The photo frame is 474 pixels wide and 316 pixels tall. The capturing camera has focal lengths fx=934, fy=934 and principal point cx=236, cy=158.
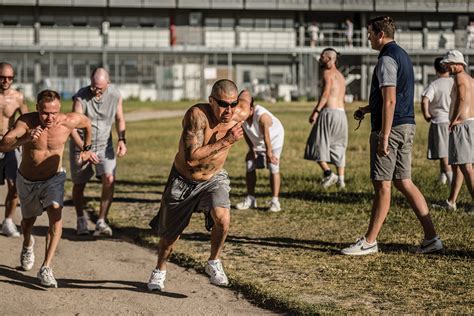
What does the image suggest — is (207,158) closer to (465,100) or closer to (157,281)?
(157,281)

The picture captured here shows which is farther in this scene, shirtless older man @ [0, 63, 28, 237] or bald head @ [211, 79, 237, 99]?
shirtless older man @ [0, 63, 28, 237]

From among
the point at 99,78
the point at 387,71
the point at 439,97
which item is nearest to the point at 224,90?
the point at 387,71

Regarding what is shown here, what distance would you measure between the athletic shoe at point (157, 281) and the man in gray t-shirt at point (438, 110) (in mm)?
6638

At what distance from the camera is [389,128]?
28.0ft

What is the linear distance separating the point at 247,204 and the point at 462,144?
117 inches

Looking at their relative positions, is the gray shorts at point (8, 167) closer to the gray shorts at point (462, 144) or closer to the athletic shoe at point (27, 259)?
the athletic shoe at point (27, 259)

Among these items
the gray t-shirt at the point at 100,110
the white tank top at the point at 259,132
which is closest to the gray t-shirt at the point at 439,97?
the white tank top at the point at 259,132

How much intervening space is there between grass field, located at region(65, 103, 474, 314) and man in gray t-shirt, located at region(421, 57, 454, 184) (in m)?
0.67

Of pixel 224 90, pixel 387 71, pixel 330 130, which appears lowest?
pixel 330 130

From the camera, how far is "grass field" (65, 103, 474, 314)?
23.8 feet

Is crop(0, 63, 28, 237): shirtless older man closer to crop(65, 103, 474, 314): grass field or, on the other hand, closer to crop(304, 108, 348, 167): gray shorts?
crop(65, 103, 474, 314): grass field

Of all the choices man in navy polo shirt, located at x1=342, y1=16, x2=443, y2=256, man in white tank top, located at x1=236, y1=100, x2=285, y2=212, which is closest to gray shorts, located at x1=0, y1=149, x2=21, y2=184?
man in white tank top, located at x1=236, y1=100, x2=285, y2=212

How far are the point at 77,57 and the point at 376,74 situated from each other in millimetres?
53021

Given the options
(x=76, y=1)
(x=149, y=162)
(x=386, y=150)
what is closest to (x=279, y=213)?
(x=386, y=150)
